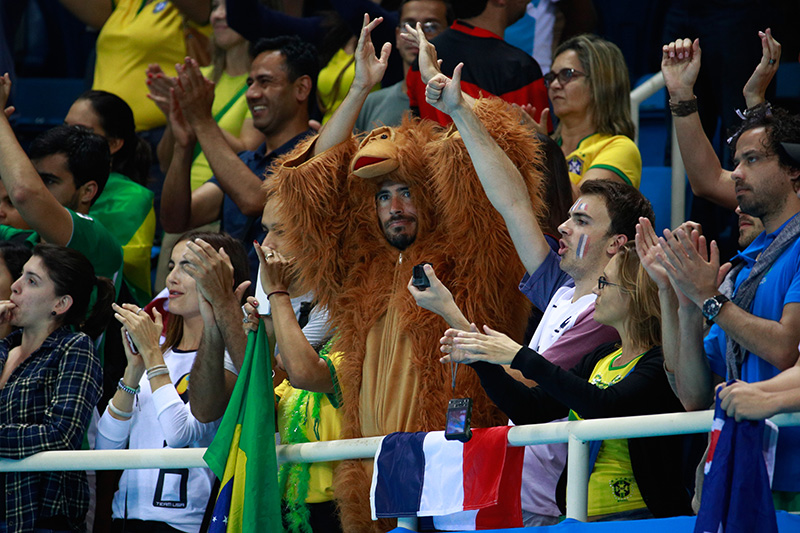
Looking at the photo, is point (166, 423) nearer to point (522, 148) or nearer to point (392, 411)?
point (392, 411)

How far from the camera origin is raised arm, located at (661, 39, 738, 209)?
151 inches

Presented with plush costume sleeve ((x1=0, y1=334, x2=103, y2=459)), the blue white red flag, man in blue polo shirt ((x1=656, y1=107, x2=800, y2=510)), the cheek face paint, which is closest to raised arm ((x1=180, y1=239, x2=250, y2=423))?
plush costume sleeve ((x1=0, y1=334, x2=103, y2=459))

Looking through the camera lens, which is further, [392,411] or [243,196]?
[243,196]

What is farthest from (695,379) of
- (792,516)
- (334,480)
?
(334,480)

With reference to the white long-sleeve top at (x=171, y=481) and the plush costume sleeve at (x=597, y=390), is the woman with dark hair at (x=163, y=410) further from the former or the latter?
the plush costume sleeve at (x=597, y=390)

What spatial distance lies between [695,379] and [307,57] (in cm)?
319

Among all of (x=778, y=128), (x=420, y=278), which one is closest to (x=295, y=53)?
(x=420, y=278)

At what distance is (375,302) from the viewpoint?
360 cm

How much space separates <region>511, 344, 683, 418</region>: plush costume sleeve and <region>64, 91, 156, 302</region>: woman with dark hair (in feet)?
8.99

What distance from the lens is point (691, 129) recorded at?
3.99 m

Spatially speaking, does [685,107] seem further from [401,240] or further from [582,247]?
[401,240]

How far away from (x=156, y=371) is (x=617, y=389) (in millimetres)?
1629

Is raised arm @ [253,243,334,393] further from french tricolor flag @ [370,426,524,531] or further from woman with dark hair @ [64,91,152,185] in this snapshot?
woman with dark hair @ [64,91,152,185]

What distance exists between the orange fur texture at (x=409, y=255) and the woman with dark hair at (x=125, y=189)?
1.66m
